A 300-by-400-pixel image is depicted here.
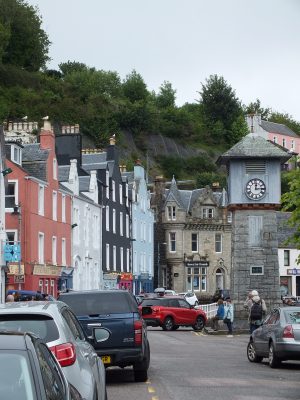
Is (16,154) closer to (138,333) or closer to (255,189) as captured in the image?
(255,189)

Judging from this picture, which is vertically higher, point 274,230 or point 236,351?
point 274,230

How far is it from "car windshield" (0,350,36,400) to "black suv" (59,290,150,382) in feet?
38.5

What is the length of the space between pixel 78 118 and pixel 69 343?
96755mm

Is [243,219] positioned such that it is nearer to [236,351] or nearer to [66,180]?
[66,180]

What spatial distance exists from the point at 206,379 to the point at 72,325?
844 centimetres

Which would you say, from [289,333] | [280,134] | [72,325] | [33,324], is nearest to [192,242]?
[280,134]

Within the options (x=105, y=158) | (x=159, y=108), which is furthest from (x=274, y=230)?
(x=159, y=108)

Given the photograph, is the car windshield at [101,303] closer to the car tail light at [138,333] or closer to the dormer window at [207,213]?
the car tail light at [138,333]

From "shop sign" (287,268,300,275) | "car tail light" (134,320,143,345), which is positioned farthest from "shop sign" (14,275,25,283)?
"shop sign" (287,268,300,275)

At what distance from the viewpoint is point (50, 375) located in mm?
7875

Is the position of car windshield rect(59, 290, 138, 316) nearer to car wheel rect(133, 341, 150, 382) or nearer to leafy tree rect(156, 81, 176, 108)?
car wheel rect(133, 341, 150, 382)

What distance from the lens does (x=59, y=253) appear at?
6197 centimetres

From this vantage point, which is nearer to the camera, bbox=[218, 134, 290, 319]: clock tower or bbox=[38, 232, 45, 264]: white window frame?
A: bbox=[218, 134, 290, 319]: clock tower

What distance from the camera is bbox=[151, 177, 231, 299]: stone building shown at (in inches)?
3841
